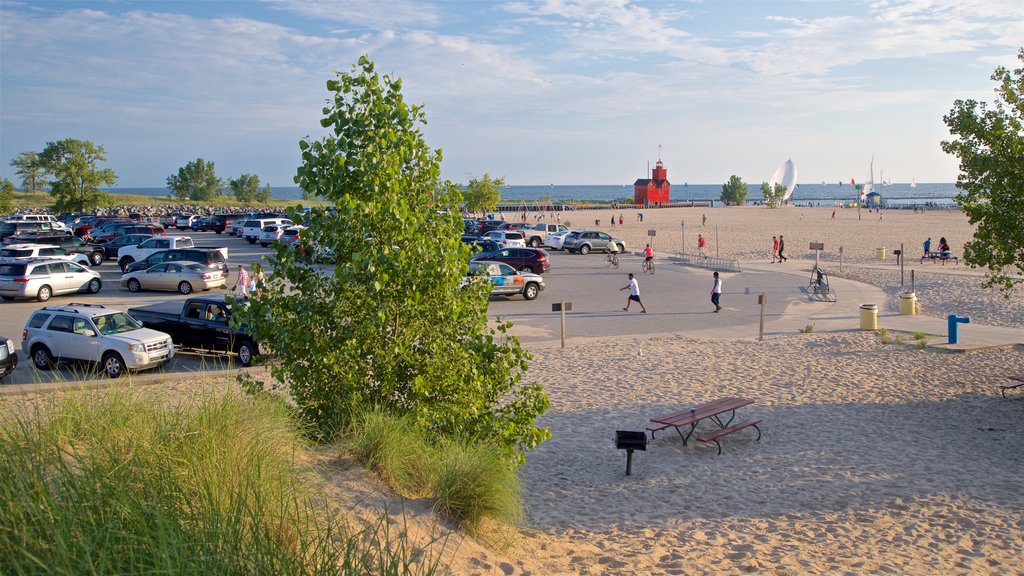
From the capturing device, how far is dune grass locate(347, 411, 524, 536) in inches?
285

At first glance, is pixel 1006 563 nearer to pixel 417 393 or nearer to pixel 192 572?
pixel 417 393

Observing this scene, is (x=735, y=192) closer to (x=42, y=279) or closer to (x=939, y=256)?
(x=939, y=256)

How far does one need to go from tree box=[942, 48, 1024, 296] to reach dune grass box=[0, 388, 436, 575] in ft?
42.4

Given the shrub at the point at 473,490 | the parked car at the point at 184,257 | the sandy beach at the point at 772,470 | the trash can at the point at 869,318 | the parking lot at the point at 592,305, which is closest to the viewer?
the shrub at the point at 473,490

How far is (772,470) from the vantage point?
10.8 meters

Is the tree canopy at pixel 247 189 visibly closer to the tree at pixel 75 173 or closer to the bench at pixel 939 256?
the tree at pixel 75 173

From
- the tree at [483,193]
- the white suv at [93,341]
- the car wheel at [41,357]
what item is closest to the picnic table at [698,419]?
the white suv at [93,341]

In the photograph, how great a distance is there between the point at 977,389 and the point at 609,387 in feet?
23.8

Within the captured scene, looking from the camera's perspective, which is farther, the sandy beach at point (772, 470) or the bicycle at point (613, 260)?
the bicycle at point (613, 260)

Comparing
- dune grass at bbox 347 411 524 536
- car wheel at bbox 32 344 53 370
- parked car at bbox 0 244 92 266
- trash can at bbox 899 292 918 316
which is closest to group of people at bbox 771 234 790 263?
trash can at bbox 899 292 918 316

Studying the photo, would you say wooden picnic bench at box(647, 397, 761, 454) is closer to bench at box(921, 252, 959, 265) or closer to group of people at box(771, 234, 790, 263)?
group of people at box(771, 234, 790, 263)

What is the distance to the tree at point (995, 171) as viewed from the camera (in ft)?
45.2

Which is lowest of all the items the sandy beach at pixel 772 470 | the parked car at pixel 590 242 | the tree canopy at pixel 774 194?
the sandy beach at pixel 772 470

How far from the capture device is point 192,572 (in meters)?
3.96
